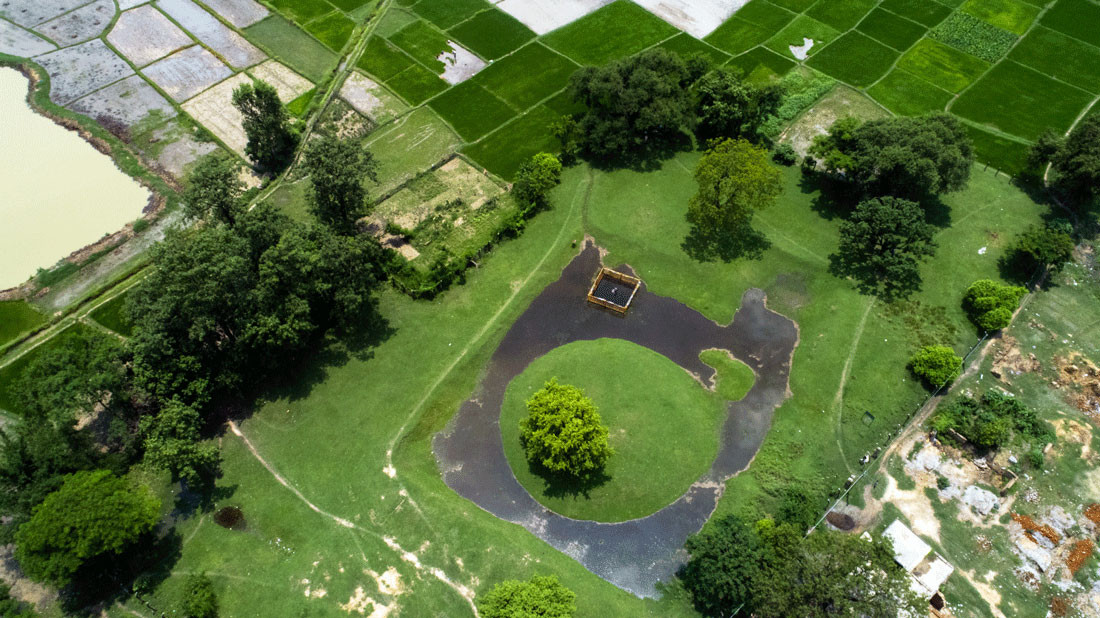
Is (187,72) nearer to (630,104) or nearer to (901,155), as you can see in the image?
(630,104)

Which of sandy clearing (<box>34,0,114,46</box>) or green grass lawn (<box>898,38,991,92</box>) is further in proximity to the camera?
sandy clearing (<box>34,0,114,46</box>)

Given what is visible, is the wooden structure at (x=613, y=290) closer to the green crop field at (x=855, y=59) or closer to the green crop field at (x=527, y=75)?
the green crop field at (x=527, y=75)

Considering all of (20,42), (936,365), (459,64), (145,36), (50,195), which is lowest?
(50,195)

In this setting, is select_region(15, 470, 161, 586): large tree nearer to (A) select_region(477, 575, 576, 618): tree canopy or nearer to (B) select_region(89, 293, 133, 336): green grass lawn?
(B) select_region(89, 293, 133, 336): green grass lawn

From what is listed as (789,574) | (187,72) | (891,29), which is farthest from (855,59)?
(187,72)

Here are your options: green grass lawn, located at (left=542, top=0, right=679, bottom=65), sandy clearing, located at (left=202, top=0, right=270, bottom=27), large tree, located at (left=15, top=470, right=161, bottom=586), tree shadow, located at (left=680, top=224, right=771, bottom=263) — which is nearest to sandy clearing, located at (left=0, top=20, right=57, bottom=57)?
sandy clearing, located at (left=202, top=0, right=270, bottom=27)

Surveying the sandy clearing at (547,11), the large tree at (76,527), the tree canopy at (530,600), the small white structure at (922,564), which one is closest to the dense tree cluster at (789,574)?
the small white structure at (922,564)
